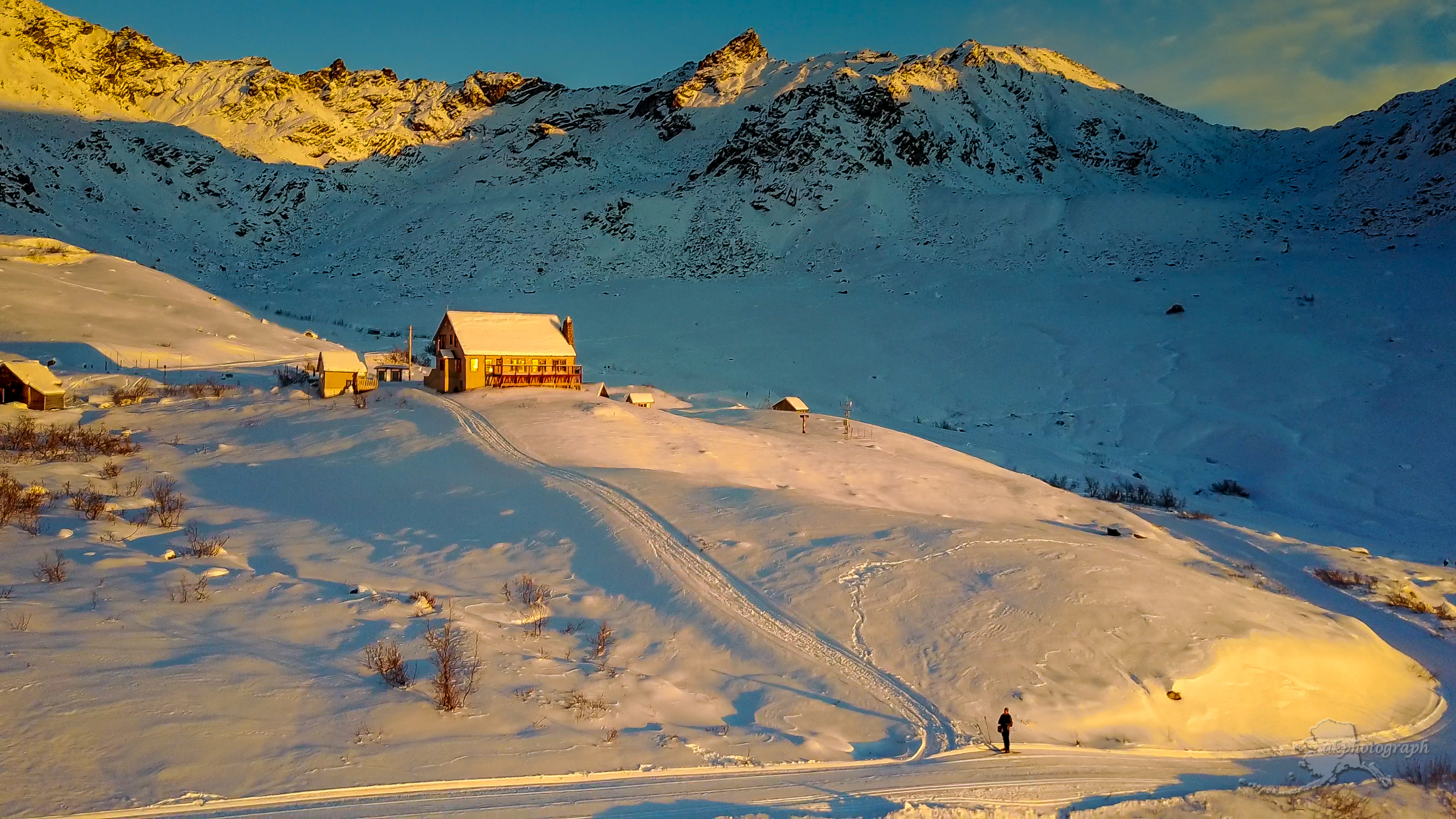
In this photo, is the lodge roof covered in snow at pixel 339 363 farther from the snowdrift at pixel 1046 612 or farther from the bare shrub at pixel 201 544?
the bare shrub at pixel 201 544

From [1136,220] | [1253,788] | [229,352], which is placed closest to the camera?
[1253,788]

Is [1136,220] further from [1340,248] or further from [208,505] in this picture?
[208,505]

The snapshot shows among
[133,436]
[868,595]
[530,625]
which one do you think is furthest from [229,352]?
[868,595]

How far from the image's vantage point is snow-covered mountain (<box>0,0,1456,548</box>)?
1527 inches

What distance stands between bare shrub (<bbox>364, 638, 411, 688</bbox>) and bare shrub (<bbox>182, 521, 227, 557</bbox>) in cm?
603

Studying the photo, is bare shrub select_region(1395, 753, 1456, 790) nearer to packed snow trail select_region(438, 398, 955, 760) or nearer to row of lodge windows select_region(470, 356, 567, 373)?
packed snow trail select_region(438, 398, 955, 760)

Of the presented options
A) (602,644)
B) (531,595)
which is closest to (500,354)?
(531,595)

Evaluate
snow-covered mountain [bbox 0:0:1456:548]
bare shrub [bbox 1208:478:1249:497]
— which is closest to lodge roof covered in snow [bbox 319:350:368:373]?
snow-covered mountain [bbox 0:0:1456:548]

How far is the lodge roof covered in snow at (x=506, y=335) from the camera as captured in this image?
35.7 metres

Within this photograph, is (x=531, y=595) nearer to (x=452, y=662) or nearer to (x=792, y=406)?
(x=452, y=662)


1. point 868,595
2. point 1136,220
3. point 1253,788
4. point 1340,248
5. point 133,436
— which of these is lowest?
point 1253,788

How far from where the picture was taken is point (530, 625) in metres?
13.9

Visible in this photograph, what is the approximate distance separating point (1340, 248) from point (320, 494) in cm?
6744

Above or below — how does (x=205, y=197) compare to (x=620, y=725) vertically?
above
